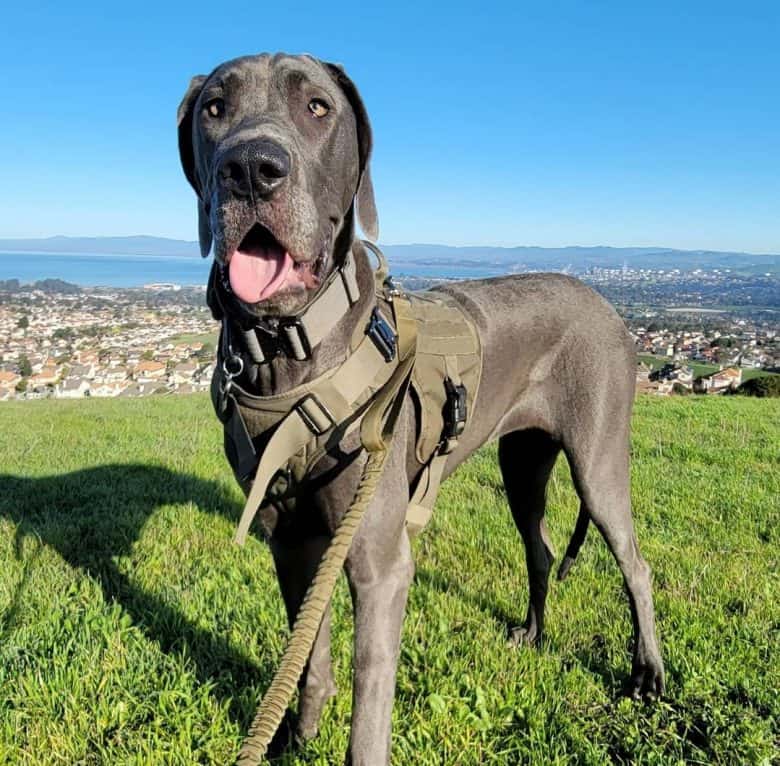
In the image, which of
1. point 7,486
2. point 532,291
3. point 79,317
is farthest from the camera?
point 79,317

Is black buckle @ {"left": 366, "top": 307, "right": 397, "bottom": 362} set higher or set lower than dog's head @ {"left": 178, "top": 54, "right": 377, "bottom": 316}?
lower

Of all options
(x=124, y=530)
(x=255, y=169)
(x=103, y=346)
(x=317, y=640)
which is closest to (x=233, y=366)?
(x=255, y=169)

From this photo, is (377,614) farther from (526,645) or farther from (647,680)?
(647,680)

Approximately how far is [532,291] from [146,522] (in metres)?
3.12

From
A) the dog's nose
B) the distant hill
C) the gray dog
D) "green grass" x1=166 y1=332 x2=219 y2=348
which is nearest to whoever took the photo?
the dog's nose

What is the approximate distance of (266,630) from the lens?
3.11 m

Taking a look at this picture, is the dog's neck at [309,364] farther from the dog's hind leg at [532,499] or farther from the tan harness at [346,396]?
the dog's hind leg at [532,499]

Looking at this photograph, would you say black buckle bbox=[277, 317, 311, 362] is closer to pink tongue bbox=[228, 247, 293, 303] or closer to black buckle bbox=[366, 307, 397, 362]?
pink tongue bbox=[228, 247, 293, 303]

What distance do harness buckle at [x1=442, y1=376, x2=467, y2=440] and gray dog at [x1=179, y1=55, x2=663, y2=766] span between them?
17cm

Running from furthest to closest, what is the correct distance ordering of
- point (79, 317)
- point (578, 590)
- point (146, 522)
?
point (79, 317)
point (146, 522)
point (578, 590)

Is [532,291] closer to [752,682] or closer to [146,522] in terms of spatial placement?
[752,682]

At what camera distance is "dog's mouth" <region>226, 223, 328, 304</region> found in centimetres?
185

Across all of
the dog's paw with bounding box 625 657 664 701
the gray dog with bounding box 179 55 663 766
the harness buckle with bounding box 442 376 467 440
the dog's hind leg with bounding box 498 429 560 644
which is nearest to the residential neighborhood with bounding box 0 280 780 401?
the dog's hind leg with bounding box 498 429 560 644

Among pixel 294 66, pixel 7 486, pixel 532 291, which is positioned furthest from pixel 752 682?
pixel 7 486
